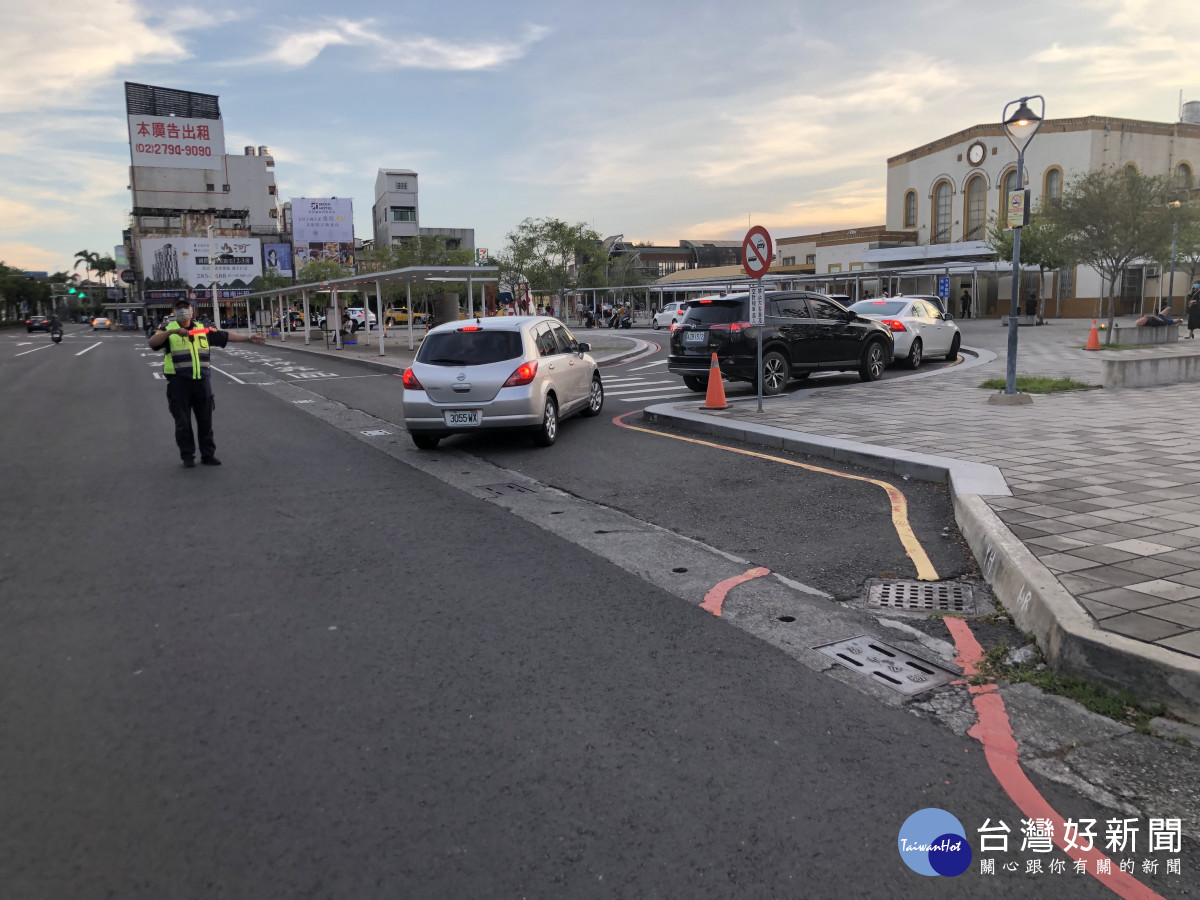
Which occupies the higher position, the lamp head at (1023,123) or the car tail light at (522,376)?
the lamp head at (1023,123)

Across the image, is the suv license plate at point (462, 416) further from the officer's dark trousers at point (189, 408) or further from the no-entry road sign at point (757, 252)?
the no-entry road sign at point (757, 252)

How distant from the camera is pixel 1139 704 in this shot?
3744mm

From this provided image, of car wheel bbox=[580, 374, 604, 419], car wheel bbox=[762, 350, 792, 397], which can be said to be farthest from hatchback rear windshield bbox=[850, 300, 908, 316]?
car wheel bbox=[580, 374, 604, 419]

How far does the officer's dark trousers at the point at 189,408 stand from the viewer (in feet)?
31.4

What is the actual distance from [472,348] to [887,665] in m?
7.34

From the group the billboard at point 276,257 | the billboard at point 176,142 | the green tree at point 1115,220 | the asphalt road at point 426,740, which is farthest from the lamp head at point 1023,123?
the billboard at point 176,142

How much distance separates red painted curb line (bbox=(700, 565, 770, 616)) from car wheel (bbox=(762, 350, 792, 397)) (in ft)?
31.2

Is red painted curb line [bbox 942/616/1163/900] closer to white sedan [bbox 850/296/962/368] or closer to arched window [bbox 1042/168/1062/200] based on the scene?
white sedan [bbox 850/296/962/368]

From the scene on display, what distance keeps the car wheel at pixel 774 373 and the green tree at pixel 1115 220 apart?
54.5ft

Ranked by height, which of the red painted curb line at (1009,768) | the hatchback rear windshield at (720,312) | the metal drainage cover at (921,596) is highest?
the hatchback rear windshield at (720,312)

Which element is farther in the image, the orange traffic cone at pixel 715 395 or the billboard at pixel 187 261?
the billboard at pixel 187 261

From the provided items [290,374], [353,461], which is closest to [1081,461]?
[353,461]

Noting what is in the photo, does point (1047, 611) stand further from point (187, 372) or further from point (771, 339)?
point (771, 339)

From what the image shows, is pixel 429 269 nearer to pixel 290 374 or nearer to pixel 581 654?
pixel 290 374
